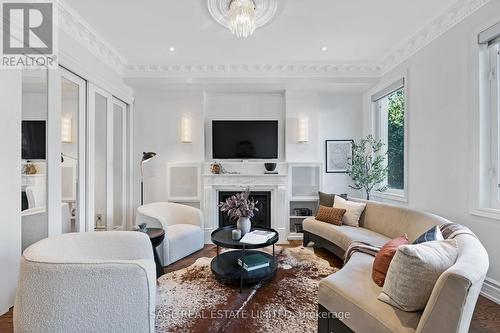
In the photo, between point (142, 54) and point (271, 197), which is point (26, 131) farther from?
point (271, 197)

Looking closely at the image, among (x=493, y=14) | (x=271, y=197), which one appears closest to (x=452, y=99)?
(x=493, y=14)

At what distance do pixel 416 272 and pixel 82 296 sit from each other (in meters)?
1.90

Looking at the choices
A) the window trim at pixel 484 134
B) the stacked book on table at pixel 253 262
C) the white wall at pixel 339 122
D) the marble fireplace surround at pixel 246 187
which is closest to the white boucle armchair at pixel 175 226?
the marble fireplace surround at pixel 246 187

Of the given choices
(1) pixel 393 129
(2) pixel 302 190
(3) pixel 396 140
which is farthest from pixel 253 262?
(1) pixel 393 129

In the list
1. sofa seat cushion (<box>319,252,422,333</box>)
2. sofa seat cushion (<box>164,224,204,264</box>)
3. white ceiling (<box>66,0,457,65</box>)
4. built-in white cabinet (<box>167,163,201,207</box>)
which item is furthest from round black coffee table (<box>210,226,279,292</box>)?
white ceiling (<box>66,0,457,65</box>)

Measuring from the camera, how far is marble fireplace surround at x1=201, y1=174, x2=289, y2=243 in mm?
4086

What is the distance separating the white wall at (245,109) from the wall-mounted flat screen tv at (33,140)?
7.78 ft

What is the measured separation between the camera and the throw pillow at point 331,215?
3.33 meters

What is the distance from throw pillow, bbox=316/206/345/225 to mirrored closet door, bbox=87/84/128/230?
122 inches

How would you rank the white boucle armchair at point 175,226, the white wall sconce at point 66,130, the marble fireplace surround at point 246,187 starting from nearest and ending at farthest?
the white wall sconce at point 66,130 → the white boucle armchair at point 175,226 → the marble fireplace surround at point 246,187

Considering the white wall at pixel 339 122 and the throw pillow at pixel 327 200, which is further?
the white wall at pixel 339 122

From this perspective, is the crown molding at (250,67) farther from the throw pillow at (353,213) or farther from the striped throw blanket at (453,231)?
the striped throw blanket at (453,231)

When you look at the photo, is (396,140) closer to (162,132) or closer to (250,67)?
(250,67)

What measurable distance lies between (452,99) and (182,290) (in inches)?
138
